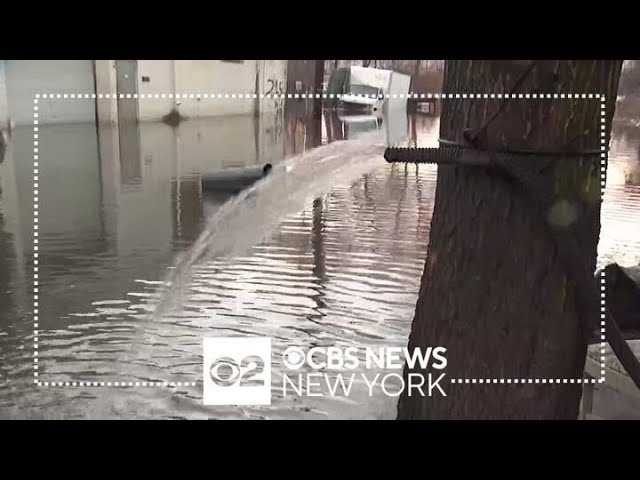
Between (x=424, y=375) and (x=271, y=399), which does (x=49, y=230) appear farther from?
(x=424, y=375)

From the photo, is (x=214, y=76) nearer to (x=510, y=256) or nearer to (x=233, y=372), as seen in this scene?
(x=233, y=372)

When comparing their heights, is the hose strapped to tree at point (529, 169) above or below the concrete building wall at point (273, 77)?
below

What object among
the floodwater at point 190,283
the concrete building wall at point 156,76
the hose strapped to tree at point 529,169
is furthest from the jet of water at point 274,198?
the concrete building wall at point 156,76

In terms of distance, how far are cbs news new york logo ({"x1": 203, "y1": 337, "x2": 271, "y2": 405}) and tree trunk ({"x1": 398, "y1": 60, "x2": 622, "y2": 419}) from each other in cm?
26

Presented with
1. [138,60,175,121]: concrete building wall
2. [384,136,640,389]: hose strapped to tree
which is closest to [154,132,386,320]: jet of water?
[384,136,640,389]: hose strapped to tree

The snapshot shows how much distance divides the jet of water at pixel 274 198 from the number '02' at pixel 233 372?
15.9 inches

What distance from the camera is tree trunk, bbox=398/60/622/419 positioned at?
2.74 ft

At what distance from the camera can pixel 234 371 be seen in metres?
1.01

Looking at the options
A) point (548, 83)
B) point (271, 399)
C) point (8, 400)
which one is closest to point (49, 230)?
point (8, 400)

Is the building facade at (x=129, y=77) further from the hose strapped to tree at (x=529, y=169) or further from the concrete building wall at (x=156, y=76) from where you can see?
the hose strapped to tree at (x=529, y=169)

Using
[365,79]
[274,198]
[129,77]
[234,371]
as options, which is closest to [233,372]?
[234,371]

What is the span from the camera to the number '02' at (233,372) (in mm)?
1010

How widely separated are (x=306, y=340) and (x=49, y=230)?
1.77 meters

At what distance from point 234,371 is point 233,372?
2 centimetres
